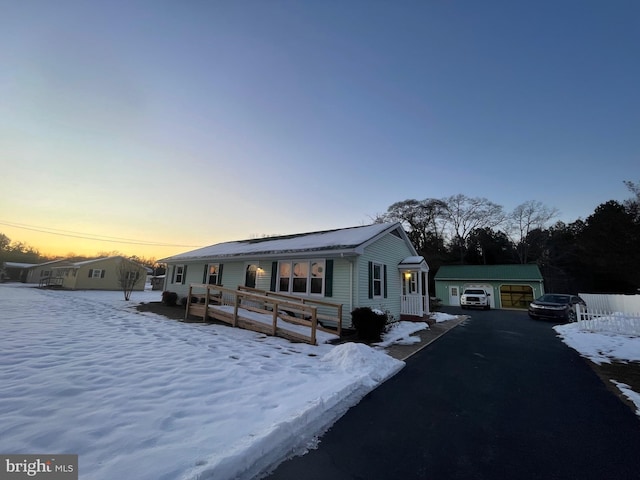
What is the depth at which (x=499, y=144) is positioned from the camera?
14359mm

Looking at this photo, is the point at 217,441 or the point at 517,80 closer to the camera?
the point at 217,441

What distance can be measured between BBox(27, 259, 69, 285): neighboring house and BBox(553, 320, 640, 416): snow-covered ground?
55642 mm

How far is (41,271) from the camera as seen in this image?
4203cm

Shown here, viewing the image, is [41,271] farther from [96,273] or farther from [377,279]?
[377,279]

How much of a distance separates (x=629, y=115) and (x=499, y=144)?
16.3ft

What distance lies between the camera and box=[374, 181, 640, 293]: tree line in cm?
3194

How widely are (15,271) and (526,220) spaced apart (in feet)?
294

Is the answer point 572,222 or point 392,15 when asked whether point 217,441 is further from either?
point 572,222

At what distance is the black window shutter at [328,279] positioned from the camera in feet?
34.7

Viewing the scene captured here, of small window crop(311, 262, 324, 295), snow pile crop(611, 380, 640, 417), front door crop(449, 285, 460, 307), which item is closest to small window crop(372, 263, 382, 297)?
small window crop(311, 262, 324, 295)

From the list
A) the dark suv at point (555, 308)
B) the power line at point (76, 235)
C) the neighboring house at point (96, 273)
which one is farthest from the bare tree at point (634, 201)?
the power line at point (76, 235)

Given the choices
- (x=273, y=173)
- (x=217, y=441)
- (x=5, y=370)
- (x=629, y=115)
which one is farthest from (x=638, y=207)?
(x=5, y=370)

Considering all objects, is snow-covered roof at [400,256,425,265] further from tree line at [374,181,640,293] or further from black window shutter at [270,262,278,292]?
tree line at [374,181,640,293]

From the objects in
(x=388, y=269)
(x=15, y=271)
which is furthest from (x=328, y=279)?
(x=15, y=271)
